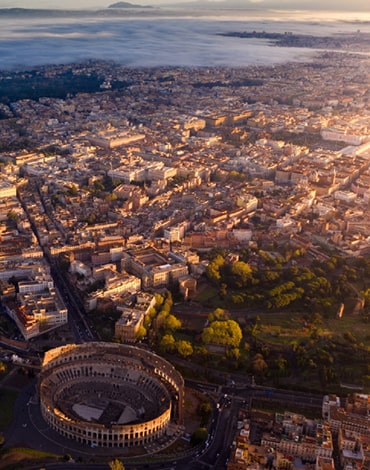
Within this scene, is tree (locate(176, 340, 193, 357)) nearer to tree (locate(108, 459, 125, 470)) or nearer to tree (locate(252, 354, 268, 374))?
tree (locate(252, 354, 268, 374))

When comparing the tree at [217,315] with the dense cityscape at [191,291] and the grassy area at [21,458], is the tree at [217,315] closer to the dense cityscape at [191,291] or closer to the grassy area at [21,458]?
the dense cityscape at [191,291]

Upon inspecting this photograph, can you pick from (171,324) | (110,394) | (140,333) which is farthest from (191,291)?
(110,394)

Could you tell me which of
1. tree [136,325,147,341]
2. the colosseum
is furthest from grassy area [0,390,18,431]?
tree [136,325,147,341]

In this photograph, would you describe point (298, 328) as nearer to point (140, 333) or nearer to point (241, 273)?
point (241, 273)

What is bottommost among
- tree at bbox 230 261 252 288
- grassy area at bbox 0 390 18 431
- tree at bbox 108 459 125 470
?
tree at bbox 230 261 252 288

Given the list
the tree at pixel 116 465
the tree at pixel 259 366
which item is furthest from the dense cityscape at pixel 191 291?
the tree at pixel 116 465

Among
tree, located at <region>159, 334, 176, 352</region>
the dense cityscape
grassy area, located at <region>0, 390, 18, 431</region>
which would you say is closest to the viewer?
the dense cityscape

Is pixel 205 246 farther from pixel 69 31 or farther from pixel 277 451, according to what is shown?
pixel 69 31
